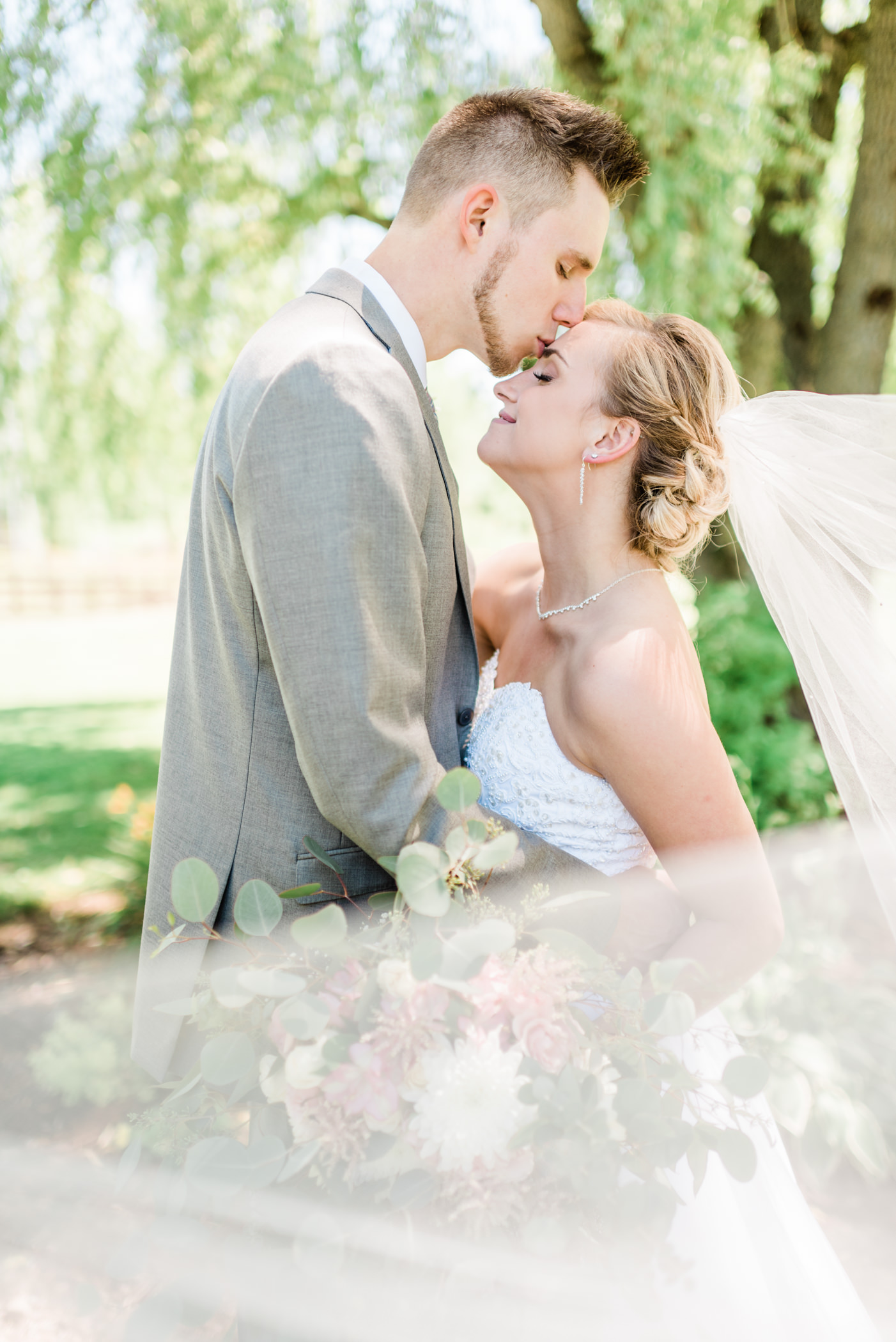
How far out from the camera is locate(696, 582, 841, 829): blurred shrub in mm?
4488

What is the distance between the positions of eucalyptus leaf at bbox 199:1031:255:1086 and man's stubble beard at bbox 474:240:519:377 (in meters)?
1.55

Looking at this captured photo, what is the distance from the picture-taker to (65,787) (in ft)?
26.6

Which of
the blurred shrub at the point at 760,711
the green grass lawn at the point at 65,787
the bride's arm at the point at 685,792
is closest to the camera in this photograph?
the bride's arm at the point at 685,792

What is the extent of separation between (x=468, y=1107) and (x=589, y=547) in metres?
1.35

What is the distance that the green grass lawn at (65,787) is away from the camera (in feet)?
19.5

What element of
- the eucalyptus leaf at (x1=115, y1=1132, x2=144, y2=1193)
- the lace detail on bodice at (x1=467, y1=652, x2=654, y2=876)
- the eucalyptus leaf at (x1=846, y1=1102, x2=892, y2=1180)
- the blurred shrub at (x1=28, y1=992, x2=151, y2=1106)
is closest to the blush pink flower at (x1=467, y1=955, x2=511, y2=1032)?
the eucalyptus leaf at (x1=115, y1=1132, x2=144, y2=1193)

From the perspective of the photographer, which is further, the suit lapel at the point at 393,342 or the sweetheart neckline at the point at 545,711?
the sweetheart neckline at the point at 545,711

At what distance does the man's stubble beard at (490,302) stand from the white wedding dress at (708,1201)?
76 cm

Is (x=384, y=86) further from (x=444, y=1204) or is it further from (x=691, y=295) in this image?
(x=444, y=1204)

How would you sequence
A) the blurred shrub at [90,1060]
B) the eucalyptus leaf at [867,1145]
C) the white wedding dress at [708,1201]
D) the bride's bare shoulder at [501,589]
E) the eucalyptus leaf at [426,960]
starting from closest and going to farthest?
the eucalyptus leaf at [426,960] → the white wedding dress at [708,1201] → the bride's bare shoulder at [501,589] → the eucalyptus leaf at [867,1145] → the blurred shrub at [90,1060]

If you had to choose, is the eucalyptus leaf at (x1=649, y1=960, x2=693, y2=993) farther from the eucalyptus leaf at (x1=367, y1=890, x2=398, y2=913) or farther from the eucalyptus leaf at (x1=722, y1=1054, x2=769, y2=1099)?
the eucalyptus leaf at (x1=367, y1=890, x2=398, y2=913)

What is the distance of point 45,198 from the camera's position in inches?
209

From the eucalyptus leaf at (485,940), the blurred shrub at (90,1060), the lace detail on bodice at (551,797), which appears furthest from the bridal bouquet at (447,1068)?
the blurred shrub at (90,1060)

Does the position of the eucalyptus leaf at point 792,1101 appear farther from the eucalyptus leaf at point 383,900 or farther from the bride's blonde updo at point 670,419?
the eucalyptus leaf at point 383,900
